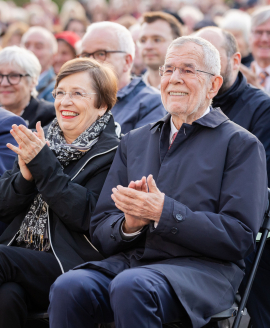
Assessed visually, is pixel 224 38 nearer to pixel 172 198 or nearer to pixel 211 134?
pixel 211 134

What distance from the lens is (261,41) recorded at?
5.77m

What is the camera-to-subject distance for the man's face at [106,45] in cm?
491

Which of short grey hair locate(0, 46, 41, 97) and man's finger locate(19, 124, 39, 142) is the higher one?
short grey hair locate(0, 46, 41, 97)

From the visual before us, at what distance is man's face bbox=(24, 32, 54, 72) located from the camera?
275 inches

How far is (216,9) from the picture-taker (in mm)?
11508

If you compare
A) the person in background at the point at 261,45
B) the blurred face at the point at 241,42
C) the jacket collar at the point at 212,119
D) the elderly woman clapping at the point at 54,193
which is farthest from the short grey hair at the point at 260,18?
the jacket collar at the point at 212,119

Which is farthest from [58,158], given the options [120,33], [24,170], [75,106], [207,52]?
[120,33]

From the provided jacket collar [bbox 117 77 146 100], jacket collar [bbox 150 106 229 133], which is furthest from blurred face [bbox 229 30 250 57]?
jacket collar [bbox 150 106 229 133]

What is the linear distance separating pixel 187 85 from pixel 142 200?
84 centimetres

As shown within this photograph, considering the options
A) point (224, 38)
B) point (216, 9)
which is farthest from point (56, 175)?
point (216, 9)

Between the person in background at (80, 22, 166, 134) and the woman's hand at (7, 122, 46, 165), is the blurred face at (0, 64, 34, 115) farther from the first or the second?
the woman's hand at (7, 122, 46, 165)

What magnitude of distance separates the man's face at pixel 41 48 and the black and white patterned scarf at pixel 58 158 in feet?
12.0

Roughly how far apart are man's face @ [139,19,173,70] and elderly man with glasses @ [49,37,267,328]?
2495 mm

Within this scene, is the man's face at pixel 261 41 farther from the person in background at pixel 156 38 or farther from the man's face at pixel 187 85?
the man's face at pixel 187 85
